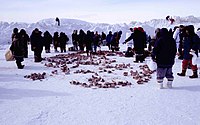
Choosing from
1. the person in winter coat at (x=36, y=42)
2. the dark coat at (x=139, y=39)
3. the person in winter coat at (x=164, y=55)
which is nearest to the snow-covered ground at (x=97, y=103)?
the person in winter coat at (x=164, y=55)

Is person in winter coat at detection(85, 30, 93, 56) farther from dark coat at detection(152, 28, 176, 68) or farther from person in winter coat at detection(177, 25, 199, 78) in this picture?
dark coat at detection(152, 28, 176, 68)

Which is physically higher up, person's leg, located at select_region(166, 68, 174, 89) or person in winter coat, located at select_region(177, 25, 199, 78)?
person in winter coat, located at select_region(177, 25, 199, 78)

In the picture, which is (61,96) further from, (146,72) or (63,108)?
(146,72)

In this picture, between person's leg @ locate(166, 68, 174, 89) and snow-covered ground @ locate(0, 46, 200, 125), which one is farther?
person's leg @ locate(166, 68, 174, 89)

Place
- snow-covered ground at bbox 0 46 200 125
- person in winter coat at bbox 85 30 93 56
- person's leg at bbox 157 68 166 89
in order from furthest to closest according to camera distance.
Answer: person in winter coat at bbox 85 30 93 56 → person's leg at bbox 157 68 166 89 → snow-covered ground at bbox 0 46 200 125

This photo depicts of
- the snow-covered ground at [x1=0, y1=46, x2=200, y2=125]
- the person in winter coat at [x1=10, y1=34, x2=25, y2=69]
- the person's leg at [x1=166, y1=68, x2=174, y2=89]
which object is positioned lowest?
the snow-covered ground at [x1=0, y1=46, x2=200, y2=125]

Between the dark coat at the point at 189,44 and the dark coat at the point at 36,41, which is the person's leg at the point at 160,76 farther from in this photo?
the dark coat at the point at 36,41

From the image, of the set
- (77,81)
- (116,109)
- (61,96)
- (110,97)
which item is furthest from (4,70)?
(116,109)

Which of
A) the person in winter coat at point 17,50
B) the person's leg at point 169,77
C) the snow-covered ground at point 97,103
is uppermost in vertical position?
the person in winter coat at point 17,50

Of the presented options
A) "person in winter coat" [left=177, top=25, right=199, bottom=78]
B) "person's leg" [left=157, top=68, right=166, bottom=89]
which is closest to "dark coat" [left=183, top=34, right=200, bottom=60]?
"person in winter coat" [left=177, top=25, right=199, bottom=78]

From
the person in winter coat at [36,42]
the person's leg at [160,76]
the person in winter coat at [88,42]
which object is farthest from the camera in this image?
the person in winter coat at [88,42]

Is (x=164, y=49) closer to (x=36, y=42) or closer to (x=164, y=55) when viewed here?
(x=164, y=55)

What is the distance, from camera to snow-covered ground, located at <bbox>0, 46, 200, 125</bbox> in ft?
21.2

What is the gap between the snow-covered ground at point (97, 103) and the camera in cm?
647
